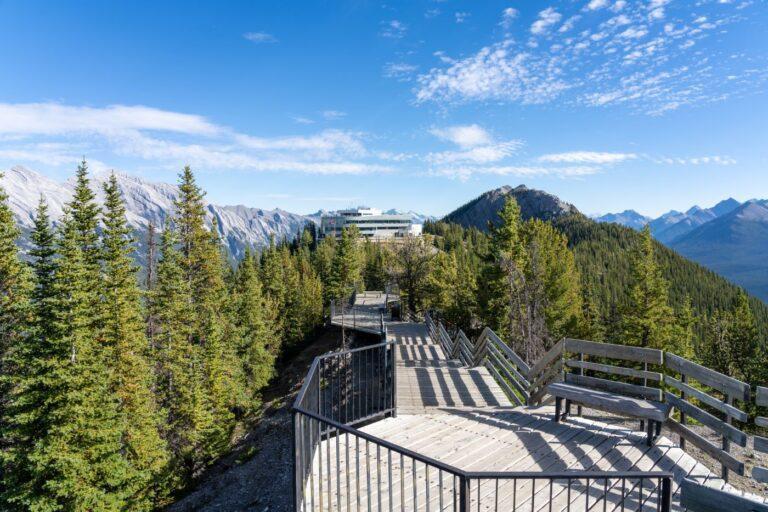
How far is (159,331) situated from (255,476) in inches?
440

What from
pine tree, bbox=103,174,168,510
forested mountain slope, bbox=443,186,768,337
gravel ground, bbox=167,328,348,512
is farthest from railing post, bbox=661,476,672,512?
forested mountain slope, bbox=443,186,768,337

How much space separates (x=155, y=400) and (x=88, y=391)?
10194 millimetres

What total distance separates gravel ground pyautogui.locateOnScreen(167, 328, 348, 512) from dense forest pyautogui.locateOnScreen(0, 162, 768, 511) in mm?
1259

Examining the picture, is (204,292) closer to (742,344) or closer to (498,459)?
(498,459)

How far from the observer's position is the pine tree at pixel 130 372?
20672mm

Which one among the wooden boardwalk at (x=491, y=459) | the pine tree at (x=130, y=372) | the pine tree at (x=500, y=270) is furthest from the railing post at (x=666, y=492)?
the pine tree at (x=500, y=270)

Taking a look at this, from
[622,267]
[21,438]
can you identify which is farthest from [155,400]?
[622,267]

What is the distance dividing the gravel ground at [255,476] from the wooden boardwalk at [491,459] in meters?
9.13

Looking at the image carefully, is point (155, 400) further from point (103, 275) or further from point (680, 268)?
point (680, 268)

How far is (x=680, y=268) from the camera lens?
353 ft

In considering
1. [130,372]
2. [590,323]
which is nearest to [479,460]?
[130,372]

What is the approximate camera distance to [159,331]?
27.9 meters

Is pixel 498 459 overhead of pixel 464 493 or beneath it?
beneath

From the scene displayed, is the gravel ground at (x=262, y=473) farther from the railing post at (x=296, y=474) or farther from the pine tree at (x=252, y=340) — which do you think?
the railing post at (x=296, y=474)
